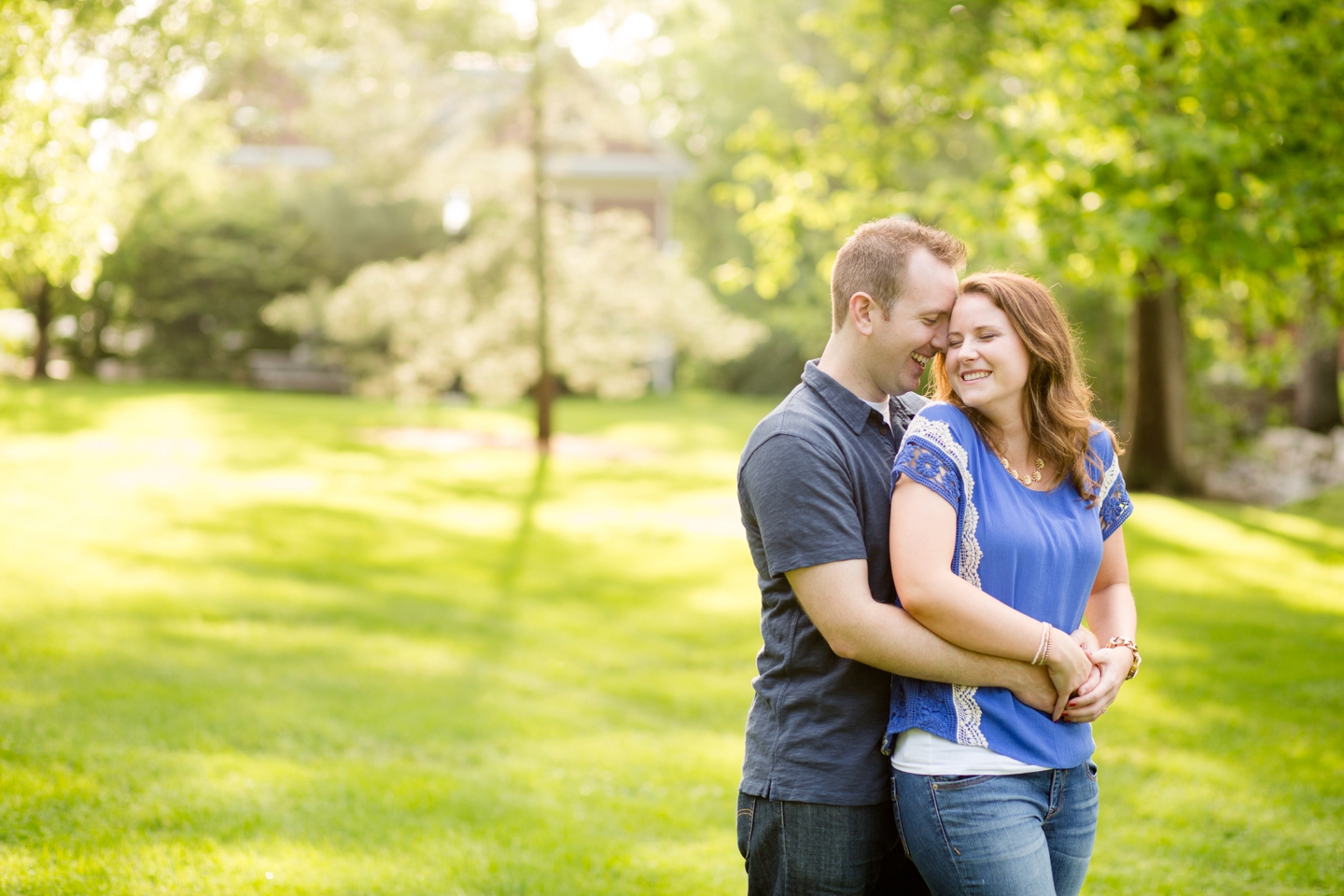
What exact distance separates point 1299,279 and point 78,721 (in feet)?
47.2

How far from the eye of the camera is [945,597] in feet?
7.45

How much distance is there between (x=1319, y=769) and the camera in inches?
241

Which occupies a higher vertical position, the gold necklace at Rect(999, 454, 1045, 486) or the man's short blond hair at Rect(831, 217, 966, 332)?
the man's short blond hair at Rect(831, 217, 966, 332)

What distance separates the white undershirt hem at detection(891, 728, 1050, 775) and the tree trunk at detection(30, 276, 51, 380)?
27.6m

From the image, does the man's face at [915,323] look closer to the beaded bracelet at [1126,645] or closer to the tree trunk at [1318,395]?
the beaded bracelet at [1126,645]

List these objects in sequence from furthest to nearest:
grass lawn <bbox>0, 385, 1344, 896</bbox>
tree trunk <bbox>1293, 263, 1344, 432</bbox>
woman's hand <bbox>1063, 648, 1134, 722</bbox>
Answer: tree trunk <bbox>1293, 263, 1344, 432</bbox> → grass lawn <bbox>0, 385, 1344, 896</bbox> → woman's hand <bbox>1063, 648, 1134, 722</bbox>

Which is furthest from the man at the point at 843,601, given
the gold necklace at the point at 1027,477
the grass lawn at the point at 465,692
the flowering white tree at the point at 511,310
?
the flowering white tree at the point at 511,310

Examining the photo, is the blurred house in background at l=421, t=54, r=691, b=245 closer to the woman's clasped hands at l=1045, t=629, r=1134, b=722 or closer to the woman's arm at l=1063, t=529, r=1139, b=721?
the woman's arm at l=1063, t=529, r=1139, b=721

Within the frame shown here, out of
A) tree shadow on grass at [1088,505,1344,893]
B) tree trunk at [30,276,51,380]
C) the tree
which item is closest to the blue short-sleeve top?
tree shadow on grass at [1088,505,1344,893]

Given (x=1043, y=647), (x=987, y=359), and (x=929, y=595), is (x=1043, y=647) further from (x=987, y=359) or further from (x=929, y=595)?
(x=987, y=359)

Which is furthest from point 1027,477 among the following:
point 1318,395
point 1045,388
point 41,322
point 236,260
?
point 41,322

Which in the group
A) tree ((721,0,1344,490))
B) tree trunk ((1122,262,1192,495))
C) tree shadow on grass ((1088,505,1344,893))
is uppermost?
tree ((721,0,1344,490))

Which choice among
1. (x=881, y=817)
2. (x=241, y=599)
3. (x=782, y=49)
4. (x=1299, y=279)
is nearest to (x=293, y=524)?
(x=241, y=599)

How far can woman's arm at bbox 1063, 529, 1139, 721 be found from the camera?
2.48 metres
